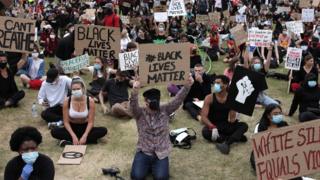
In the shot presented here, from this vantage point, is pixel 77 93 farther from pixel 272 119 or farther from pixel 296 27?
pixel 296 27

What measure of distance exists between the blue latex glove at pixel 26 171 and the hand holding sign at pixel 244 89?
4131 millimetres

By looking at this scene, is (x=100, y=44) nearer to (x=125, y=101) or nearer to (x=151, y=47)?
(x=125, y=101)

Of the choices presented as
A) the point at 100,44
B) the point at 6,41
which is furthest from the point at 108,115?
the point at 6,41

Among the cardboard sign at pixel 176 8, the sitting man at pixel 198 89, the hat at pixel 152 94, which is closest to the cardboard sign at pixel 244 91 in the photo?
the hat at pixel 152 94

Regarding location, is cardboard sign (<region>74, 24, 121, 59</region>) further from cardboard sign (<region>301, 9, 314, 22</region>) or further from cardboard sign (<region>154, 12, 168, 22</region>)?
cardboard sign (<region>301, 9, 314, 22</region>)

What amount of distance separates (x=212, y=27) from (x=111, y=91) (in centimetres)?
930

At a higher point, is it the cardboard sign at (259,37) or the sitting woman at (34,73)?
the cardboard sign at (259,37)

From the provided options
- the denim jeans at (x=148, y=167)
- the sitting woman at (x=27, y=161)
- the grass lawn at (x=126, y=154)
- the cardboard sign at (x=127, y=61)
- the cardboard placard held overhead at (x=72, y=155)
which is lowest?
the grass lawn at (x=126, y=154)

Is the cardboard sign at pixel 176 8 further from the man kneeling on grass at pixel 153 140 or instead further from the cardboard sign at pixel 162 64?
the man kneeling on grass at pixel 153 140

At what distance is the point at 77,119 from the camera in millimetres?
9102

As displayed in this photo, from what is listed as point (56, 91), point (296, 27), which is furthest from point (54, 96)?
point (296, 27)

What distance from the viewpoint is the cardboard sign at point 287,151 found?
5582 millimetres

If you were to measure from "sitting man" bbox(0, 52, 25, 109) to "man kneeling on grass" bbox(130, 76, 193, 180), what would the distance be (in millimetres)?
4262

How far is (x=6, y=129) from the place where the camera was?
10219mm
